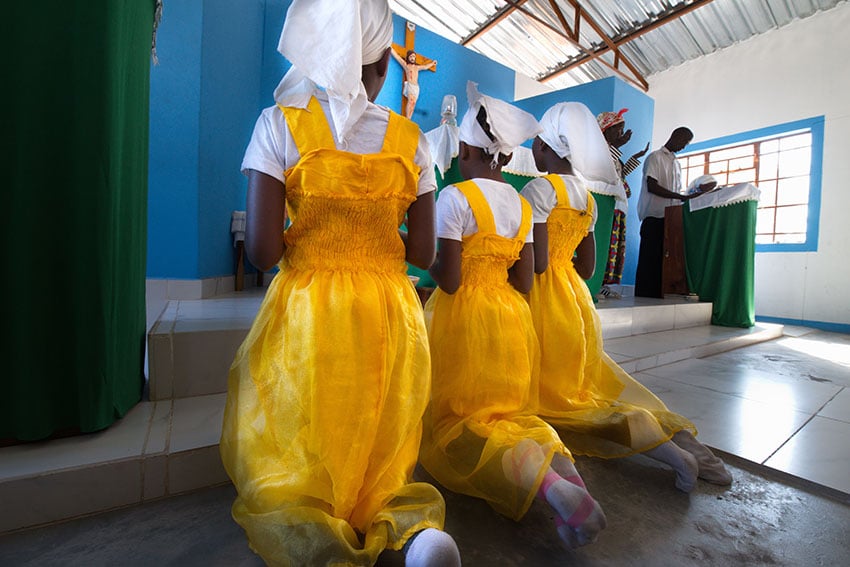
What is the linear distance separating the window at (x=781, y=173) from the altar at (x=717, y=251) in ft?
5.16

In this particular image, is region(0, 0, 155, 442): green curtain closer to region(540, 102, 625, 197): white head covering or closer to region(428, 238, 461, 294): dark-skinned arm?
region(428, 238, 461, 294): dark-skinned arm

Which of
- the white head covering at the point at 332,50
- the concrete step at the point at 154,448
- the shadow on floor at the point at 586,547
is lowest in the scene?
the shadow on floor at the point at 586,547

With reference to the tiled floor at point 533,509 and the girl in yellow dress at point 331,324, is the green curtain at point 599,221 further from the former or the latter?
the girl in yellow dress at point 331,324

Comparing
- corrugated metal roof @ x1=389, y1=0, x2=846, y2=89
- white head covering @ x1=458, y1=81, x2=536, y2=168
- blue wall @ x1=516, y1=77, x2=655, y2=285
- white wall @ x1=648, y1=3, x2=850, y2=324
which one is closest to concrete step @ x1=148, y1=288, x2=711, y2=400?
white head covering @ x1=458, y1=81, x2=536, y2=168

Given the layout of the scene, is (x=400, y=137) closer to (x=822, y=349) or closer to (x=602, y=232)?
(x=602, y=232)

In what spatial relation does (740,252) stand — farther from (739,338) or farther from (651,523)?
(651,523)

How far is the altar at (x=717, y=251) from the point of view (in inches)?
181

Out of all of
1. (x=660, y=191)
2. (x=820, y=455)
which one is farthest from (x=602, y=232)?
(x=820, y=455)

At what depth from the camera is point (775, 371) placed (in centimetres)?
309

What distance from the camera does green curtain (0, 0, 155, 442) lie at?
3.52 ft

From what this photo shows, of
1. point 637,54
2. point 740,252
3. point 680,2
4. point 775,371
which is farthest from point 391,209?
point 637,54

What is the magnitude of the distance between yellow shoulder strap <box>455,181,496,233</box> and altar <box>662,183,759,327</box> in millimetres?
4295

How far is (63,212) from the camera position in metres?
1.13

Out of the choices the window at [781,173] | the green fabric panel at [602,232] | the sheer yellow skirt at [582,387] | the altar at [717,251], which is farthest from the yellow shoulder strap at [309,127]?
the window at [781,173]
